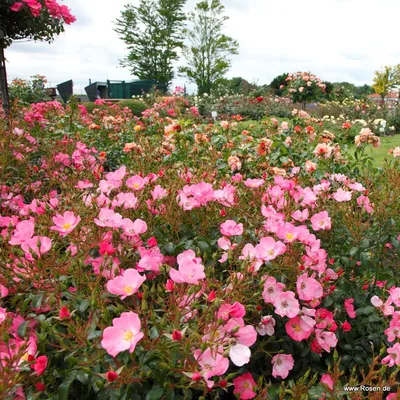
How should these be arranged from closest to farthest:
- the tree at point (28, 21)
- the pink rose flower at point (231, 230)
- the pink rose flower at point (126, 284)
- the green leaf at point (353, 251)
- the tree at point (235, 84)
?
the pink rose flower at point (126, 284), the pink rose flower at point (231, 230), the green leaf at point (353, 251), the tree at point (28, 21), the tree at point (235, 84)

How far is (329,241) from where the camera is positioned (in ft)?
5.20

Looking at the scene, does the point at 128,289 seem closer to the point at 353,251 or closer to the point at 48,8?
the point at 353,251

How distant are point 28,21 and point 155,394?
340cm

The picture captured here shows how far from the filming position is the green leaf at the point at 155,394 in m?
0.84

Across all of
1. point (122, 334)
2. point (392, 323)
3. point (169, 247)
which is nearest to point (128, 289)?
point (122, 334)

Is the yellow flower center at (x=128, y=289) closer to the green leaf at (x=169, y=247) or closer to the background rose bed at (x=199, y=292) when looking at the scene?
the background rose bed at (x=199, y=292)

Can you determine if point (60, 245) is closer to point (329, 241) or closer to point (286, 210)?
point (286, 210)

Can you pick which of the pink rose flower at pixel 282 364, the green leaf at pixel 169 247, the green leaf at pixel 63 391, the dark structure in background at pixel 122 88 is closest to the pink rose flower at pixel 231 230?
the green leaf at pixel 169 247

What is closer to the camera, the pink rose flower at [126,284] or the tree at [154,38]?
the pink rose flower at [126,284]

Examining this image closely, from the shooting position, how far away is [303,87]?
41.5 feet

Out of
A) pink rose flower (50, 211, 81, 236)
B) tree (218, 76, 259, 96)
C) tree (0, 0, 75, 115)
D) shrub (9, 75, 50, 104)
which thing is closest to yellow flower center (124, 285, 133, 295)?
pink rose flower (50, 211, 81, 236)

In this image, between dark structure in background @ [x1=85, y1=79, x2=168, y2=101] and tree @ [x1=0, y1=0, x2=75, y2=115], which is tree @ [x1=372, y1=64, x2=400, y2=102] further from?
tree @ [x1=0, y1=0, x2=75, y2=115]

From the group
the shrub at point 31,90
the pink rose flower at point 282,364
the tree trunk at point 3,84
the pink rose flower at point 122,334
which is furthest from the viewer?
the shrub at point 31,90

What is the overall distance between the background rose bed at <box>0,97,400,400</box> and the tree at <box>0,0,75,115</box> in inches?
73.2
